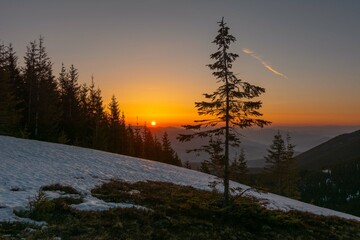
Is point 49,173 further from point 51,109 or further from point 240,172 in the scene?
point 240,172

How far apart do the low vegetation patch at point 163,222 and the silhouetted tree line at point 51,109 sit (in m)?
28.1

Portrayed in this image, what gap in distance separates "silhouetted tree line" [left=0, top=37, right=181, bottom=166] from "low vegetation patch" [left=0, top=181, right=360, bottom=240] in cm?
2808

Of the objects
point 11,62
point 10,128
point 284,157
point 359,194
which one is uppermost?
point 11,62

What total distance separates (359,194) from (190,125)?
708 ft

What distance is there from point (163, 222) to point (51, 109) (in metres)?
37.7

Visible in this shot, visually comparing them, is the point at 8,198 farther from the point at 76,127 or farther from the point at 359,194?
the point at 359,194

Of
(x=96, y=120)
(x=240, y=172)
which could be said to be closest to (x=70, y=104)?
(x=96, y=120)

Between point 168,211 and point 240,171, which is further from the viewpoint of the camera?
point 240,171

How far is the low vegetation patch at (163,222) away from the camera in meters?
11.0

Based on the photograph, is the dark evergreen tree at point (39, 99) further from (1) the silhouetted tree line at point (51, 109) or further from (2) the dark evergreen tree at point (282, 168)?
(2) the dark evergreen tree at point (282, 168)

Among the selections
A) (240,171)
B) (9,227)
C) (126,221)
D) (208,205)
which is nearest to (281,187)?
(240,171)

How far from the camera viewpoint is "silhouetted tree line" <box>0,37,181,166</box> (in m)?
A: 42.4

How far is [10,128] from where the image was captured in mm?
42062

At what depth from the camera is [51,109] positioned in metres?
46.0
